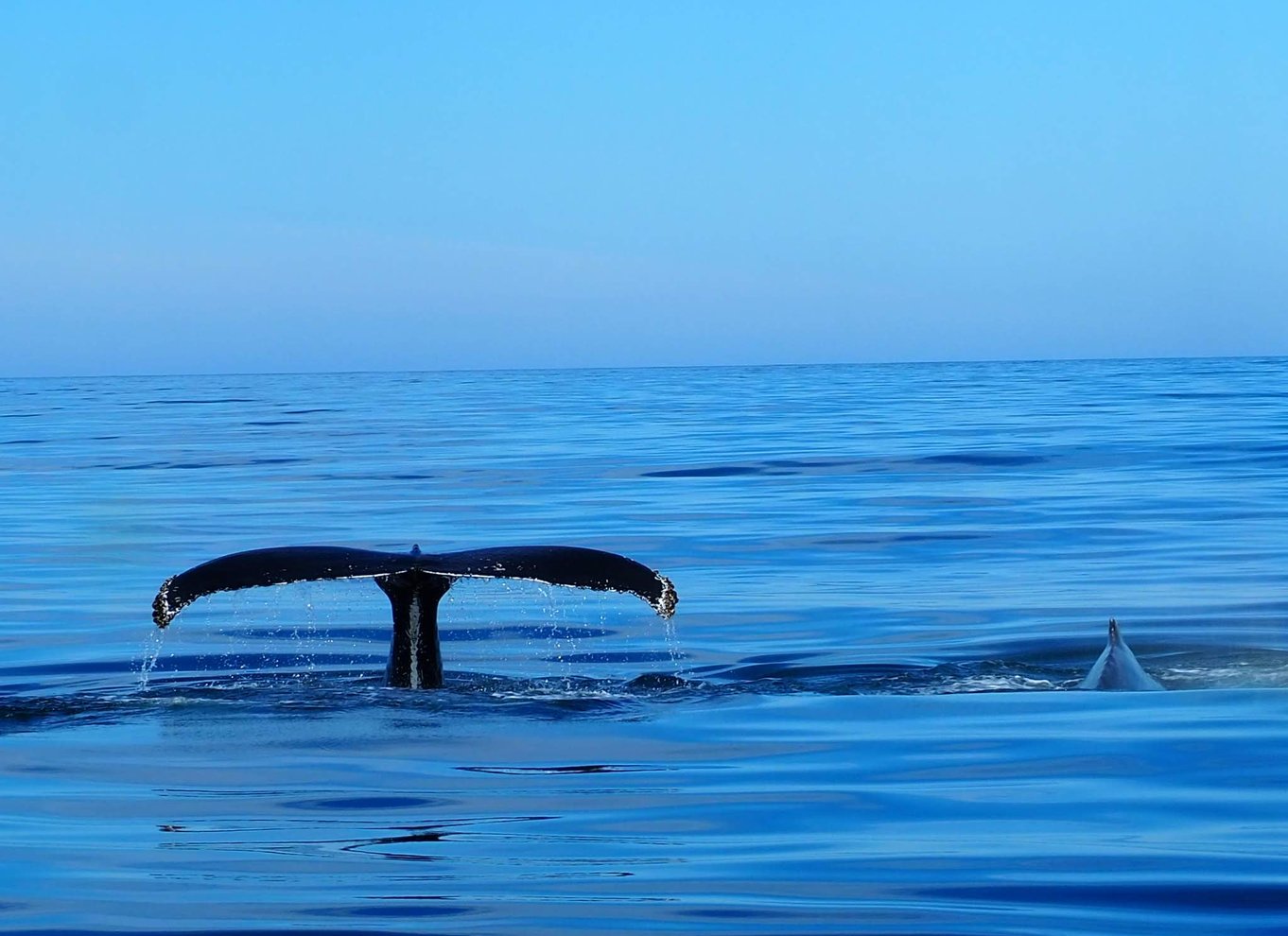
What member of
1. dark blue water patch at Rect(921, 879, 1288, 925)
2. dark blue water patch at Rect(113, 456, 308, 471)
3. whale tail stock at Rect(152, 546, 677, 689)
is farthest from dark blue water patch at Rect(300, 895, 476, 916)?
dark blue water patch at Rect(113, 456, 308, 471)

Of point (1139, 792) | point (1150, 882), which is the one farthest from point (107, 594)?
point (1150, 882)

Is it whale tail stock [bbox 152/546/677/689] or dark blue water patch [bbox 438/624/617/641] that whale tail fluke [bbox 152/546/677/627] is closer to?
whale tail stock [bbox 152/546/677/689]

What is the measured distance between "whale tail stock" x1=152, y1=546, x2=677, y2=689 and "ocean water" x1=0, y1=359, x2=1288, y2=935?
1.19ft

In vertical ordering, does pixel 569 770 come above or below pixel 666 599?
below

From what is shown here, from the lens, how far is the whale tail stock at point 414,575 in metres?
7.54

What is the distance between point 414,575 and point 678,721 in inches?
55.0

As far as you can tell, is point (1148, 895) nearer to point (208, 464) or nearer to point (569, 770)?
point (569, 770)

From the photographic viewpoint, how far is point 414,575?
8719 mm

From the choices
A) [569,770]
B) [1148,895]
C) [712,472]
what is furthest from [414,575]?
[712,472]

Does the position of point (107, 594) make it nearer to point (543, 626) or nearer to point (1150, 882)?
point (543, 626)

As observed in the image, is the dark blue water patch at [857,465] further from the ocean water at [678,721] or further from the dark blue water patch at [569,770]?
the dark blue water patch at [569,770]

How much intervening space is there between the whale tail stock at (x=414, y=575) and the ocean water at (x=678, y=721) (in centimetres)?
36

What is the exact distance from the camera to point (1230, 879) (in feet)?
17.0

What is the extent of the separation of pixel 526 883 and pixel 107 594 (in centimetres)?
924
